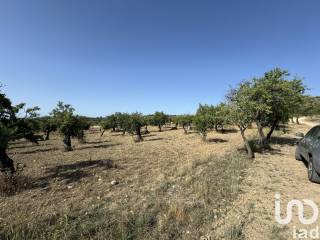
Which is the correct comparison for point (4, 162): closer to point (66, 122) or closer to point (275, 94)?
point (66, 122)

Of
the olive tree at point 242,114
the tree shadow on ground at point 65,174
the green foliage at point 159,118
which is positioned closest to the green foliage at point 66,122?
the tree shadow on ground at point 65,174

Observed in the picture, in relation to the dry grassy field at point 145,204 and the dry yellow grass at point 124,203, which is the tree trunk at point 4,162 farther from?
the dry grassy field at point 145,204

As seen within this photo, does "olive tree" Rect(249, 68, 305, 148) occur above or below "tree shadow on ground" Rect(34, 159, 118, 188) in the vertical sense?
above

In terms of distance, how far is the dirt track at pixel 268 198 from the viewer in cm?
457

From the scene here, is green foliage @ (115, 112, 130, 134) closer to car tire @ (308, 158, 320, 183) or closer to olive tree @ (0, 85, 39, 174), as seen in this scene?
olive tree @ (0, 85, 39, 174)

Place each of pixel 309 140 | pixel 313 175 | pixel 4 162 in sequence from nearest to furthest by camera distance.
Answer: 1. pixel 313 175
2. pixel 309 140
3. pixel 4 162

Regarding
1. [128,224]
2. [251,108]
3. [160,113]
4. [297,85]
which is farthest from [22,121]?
[160,113]

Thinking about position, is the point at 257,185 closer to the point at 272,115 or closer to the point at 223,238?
the point at 223,238

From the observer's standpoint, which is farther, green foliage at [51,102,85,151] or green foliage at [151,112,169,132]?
green foliage at [151,112,169,132]

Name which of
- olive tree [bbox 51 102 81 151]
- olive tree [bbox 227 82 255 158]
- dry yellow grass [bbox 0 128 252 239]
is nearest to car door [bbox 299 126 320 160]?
dry yellow grass [bbox 0 128 252 239]

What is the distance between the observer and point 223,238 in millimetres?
4402

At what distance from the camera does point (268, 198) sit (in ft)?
20.3

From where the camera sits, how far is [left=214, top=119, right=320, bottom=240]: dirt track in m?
4.57

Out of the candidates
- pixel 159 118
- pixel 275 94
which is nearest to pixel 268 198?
pixel 275 94
